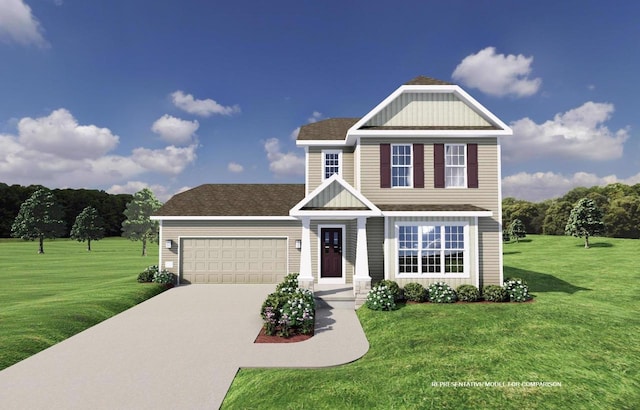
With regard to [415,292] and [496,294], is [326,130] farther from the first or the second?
[496,294]

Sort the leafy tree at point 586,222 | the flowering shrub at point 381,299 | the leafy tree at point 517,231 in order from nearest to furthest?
the flowering shrub at point 381,299 → the leafy tree at point 586,222 → the leafy tree at point 517,231

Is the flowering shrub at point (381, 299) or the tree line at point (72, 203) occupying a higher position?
the tree line at point (72, 203)

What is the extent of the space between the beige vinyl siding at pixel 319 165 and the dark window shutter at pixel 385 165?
253 centimetres

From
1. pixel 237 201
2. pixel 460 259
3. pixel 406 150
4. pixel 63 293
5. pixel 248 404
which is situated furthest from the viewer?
pixel 237 201

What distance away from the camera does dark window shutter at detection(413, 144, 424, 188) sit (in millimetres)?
14922

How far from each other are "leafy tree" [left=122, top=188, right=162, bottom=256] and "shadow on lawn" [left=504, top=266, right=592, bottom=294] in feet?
128

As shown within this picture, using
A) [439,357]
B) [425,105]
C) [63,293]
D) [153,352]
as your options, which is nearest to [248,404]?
[153,352]

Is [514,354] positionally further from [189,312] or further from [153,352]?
[189,312]

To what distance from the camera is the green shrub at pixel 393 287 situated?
42.2 feet

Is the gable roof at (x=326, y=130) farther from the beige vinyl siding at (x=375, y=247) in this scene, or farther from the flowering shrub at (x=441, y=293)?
the flowering shrub at (x=441, y=293)

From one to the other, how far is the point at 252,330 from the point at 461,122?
12.4 m

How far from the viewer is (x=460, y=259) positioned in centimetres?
1416

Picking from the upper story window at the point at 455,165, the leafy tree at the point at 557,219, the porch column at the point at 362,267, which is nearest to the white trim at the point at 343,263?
the porch column at the point at 362,267

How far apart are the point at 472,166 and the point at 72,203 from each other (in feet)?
271
